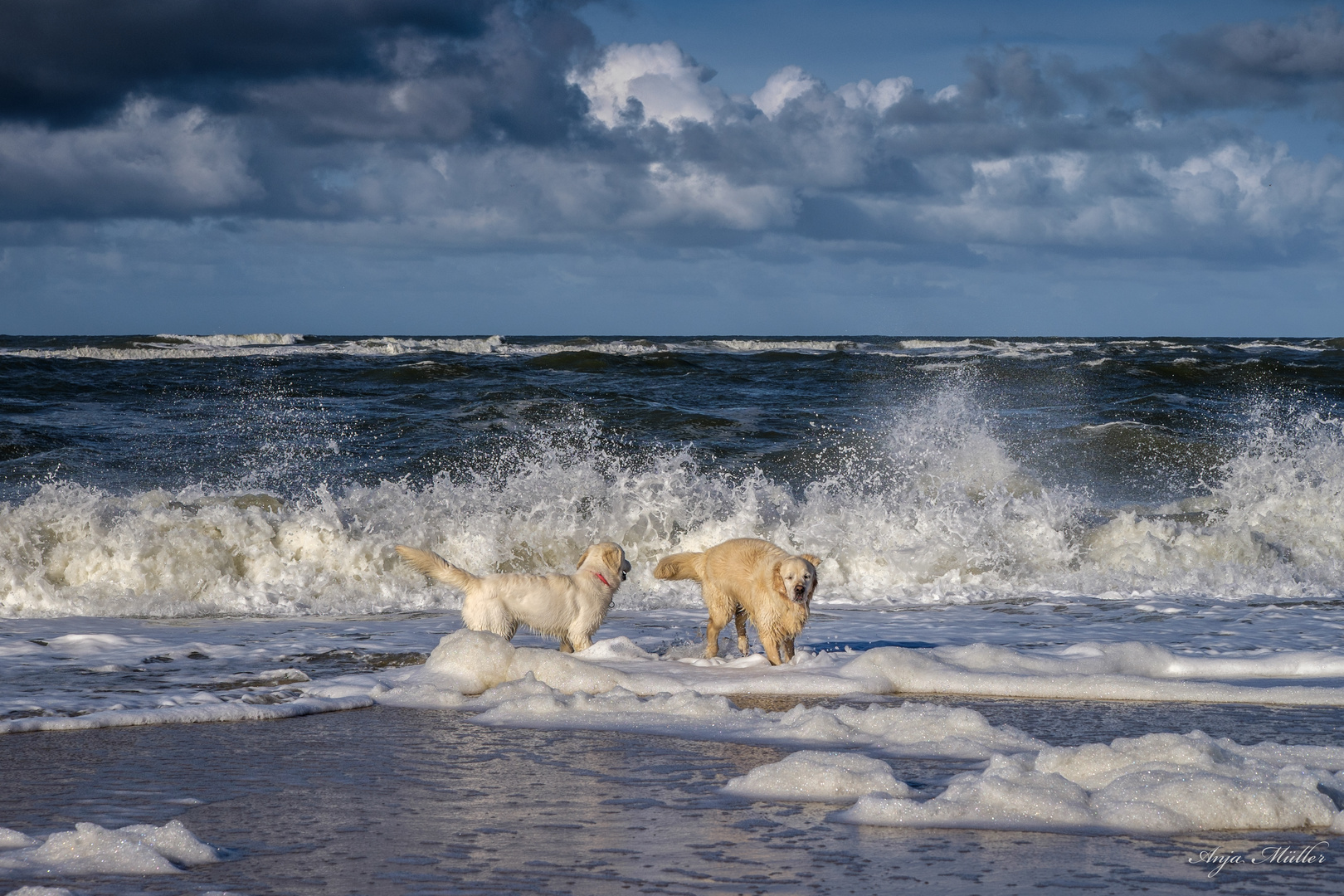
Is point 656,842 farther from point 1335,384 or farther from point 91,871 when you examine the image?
point 1335,384

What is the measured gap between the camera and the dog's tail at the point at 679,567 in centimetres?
709

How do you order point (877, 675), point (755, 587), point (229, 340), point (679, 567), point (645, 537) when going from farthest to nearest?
point (229, 340)
point (645, 537)
point (679, 567)
point (755, 587)
point (877, 675)

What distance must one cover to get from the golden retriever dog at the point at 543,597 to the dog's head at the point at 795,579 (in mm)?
1000

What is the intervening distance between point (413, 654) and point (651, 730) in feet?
7.93

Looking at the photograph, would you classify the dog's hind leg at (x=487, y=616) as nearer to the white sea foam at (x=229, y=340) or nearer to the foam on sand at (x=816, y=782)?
the foam on sand at (x=816, y=782)

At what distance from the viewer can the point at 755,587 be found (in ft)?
21.3

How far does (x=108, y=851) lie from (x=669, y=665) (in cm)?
363

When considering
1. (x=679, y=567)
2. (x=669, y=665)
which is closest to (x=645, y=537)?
(x=679, y=567)

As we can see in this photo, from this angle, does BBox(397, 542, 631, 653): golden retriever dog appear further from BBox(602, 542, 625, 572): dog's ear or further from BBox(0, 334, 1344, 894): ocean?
BBox(0, 334, 1344, 894): ocean

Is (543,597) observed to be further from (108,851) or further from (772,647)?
(108,851)

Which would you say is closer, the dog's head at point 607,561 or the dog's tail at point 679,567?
the dog's head at point 607,561

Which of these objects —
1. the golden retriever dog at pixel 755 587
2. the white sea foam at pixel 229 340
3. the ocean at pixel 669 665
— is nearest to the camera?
the ocean at pixel 669 665

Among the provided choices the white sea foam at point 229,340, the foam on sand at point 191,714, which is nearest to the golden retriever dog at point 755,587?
the foam on sand at point 191,714

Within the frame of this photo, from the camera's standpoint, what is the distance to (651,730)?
5.30 m
